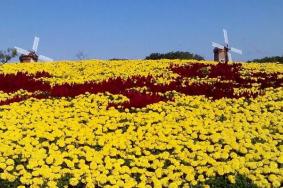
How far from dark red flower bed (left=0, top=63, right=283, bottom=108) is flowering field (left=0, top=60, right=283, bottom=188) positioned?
34 mm

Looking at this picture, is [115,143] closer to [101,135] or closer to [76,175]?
[101,135]

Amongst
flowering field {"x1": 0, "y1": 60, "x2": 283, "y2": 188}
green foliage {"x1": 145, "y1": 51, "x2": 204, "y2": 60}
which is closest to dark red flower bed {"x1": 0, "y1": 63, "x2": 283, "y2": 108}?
flowering field {"x1": 0, "y1": 60, "x2": 283, "y2": 188}

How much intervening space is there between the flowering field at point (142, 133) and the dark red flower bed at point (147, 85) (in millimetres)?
34

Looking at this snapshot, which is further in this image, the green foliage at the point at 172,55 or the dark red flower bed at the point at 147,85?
the green foliage at the point at 172,55

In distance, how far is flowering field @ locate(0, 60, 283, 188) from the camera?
9.26 m

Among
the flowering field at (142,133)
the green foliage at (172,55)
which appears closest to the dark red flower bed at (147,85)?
the flowering field at (142,133)

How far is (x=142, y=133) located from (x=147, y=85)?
6560mm

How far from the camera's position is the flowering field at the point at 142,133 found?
9.26m

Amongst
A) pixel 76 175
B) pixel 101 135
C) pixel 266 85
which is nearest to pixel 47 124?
pixel 101 135

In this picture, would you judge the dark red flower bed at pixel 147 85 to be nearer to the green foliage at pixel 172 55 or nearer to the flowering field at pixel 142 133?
the flowering field at pixel 142 133

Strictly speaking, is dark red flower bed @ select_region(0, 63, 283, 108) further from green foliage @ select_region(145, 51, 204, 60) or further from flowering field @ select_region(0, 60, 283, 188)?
green foliage @ select_region(145, 51, 204, 60)

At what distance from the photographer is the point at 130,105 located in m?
14.1

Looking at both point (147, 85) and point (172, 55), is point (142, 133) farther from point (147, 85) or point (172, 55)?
point (172, 55)

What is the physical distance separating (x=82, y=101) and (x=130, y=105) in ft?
5.07
